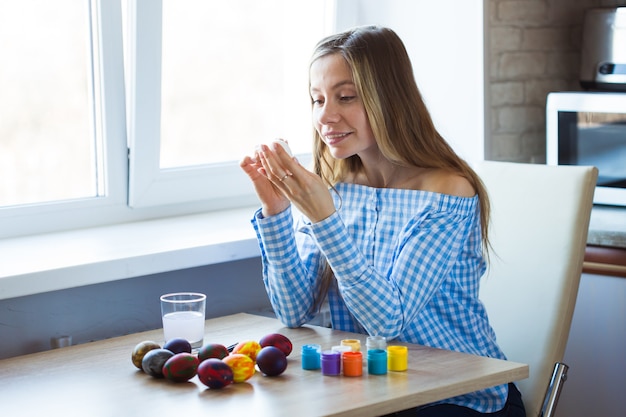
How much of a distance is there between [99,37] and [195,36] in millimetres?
315

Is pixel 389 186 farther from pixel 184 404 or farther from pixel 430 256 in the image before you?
pixel 184 404

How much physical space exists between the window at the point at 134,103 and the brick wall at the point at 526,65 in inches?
24.3

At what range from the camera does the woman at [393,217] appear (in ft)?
5.81

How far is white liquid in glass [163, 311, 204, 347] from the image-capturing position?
5.68 feet

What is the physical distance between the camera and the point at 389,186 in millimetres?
1960

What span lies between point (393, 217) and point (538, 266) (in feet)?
1.13

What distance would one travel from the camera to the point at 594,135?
2.61 metres

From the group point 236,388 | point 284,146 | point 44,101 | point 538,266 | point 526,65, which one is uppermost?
Result: point 526,65

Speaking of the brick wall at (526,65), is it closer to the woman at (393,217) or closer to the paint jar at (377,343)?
the woman at (393,217)

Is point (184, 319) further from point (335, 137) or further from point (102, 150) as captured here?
point (102, 150)

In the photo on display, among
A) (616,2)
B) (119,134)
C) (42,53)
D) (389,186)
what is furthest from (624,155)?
(42,53)

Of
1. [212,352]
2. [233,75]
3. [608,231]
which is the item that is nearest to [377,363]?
[212,352]

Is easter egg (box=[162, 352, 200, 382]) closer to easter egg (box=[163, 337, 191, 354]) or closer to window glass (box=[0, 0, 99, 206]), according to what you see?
easter egg (box=[163, 337, 191, 354])

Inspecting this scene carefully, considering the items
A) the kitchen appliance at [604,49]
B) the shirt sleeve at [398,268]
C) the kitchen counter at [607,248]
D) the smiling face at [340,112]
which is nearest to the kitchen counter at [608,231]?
the kitchen counter at [607,248]
